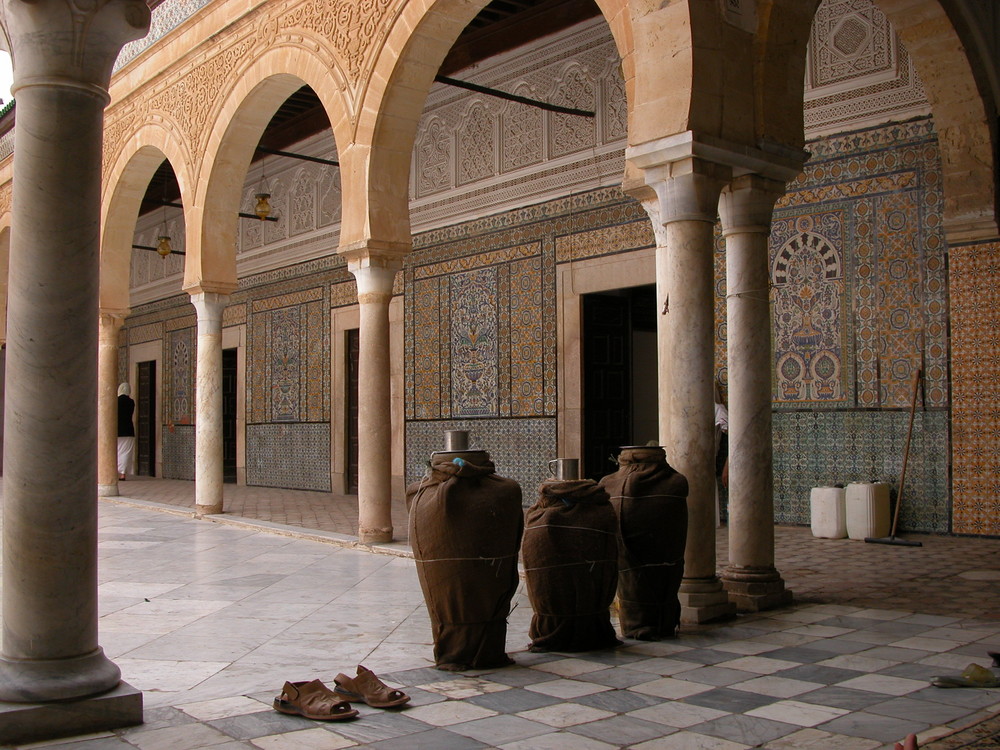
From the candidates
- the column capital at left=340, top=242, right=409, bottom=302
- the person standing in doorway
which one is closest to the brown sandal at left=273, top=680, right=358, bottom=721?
the column capital at left=340, top=242, right=409, bottom=302

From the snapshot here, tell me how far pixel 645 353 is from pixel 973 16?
19.8 feet

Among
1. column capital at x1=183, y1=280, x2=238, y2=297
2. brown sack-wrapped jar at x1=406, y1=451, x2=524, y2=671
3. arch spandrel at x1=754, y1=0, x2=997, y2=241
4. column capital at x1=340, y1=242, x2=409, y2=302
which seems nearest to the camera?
brown sack-wrapped jar at x1=406, y1=451, x2=524, y2=671

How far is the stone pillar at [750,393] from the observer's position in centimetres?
514

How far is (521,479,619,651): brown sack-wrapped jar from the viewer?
413cm

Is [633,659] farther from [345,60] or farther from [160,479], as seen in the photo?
[160,479]

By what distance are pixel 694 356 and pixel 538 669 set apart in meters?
1.79

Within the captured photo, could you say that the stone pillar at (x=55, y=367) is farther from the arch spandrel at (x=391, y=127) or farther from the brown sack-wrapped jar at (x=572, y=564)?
the arch spandrel at (x=391, y=127)

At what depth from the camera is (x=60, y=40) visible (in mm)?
3273

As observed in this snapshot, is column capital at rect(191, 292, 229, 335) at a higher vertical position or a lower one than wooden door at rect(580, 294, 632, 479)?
higher

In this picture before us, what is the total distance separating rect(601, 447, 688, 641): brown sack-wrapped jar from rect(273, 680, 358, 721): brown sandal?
159cm

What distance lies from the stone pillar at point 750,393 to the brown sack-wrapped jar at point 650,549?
2.60ft

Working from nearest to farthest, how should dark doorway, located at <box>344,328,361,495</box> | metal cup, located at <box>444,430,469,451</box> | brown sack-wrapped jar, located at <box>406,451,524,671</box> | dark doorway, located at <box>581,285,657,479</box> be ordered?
brown sack-wrapped jar, located at <box>406,451,524,671</box>, metal cup, located at <box>444,430,469,451</box>, dark doorway, located at <box>581,285,657,479</box>, dark doorway, located at <box>344,328,361,495</box>

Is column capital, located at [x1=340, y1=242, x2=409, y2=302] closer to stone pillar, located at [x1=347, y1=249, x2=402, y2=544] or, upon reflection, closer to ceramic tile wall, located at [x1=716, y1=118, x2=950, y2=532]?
stone pillar, located at [x1=347, y1=249, x2=402, y2=544]

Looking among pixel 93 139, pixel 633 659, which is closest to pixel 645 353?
pixel 633 659
